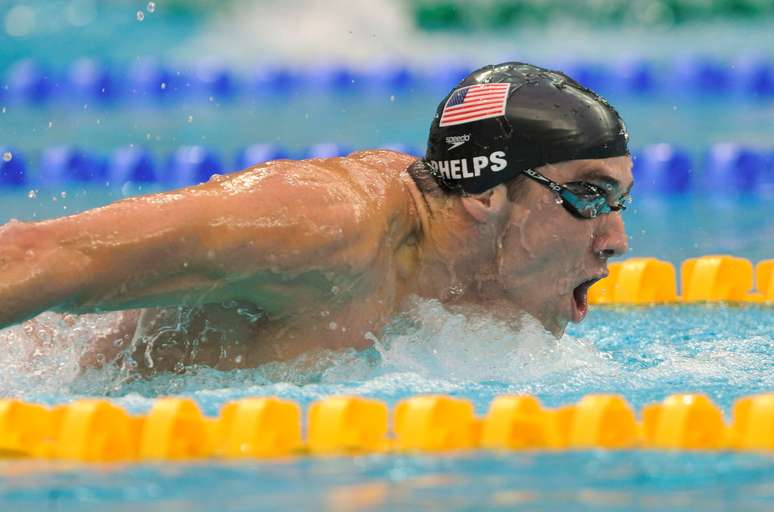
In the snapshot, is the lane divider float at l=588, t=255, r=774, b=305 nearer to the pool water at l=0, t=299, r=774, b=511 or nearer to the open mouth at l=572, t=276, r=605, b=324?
the pool water at l=0, t=299, r=774, b=511

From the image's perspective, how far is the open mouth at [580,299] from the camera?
3.04m

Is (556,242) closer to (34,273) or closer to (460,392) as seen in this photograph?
(460,392)

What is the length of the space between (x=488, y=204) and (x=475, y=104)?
22cm

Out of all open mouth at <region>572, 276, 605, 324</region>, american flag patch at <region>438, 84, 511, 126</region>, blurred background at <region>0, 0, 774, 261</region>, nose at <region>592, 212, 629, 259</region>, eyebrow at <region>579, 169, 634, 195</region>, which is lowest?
blurred background at <region>0, 0, 774, 261</region>

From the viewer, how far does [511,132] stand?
2912 millimetres

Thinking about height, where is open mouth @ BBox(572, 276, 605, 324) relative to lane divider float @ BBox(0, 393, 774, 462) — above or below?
below

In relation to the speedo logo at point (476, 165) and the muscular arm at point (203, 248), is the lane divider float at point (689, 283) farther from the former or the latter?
the muscular arm at point (203, 248)

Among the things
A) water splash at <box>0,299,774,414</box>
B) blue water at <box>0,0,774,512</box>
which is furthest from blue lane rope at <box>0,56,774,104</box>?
water splash at <box>0,299,774,414</box>

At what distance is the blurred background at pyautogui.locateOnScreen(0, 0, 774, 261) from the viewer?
22.5 feet

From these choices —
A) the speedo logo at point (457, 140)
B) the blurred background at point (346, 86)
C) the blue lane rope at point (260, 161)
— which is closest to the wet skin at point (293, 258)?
the speedo logo at point (457, 140)

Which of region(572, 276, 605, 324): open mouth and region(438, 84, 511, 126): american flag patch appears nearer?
region(438, 84, 511, 126): american flag patch

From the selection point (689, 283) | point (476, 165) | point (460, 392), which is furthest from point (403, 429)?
point (689, 283)

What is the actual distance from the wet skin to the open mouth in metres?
0.03

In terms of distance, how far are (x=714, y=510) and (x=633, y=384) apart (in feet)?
3.29
